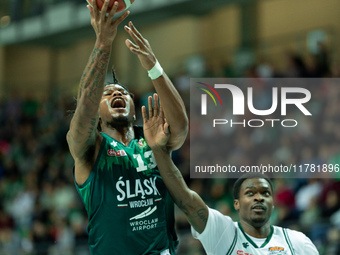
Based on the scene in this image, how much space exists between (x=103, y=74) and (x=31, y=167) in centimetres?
1130

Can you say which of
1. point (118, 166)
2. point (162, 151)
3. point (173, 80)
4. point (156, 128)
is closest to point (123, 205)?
point (118, 166)

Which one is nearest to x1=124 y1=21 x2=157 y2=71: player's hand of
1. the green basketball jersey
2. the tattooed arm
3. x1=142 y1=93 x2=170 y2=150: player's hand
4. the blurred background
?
the tattooed arm

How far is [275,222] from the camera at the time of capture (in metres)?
7.98

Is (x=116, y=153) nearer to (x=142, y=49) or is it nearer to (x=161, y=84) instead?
(x=161, y=84)

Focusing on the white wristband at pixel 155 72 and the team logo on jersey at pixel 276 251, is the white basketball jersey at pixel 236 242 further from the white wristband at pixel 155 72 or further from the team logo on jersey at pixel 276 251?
the white wristband at pixel 155 72

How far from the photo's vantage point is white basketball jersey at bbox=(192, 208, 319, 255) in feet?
14.6

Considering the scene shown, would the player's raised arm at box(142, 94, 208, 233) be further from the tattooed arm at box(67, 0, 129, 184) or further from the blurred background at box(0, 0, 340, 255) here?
the blurred background at box(0, 0, 340, 255)

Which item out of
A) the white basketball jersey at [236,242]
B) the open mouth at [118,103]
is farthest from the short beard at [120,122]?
the white basketball jersey at [236,242]

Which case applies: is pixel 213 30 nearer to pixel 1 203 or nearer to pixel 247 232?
pixel 1 203

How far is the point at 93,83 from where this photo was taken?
372cm

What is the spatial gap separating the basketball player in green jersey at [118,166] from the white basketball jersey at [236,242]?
0.35 meters

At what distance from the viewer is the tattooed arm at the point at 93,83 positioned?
11.9ft

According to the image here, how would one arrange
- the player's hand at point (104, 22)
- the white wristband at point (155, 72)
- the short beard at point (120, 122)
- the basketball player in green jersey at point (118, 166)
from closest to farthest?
the player's hand at point (104, 22) → the basketball player in green jersey at point (118, 166) → the white wristband at point (155, 72) → the short beard at point (120, 122)

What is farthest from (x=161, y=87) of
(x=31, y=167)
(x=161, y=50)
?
(x=161, y=50)
